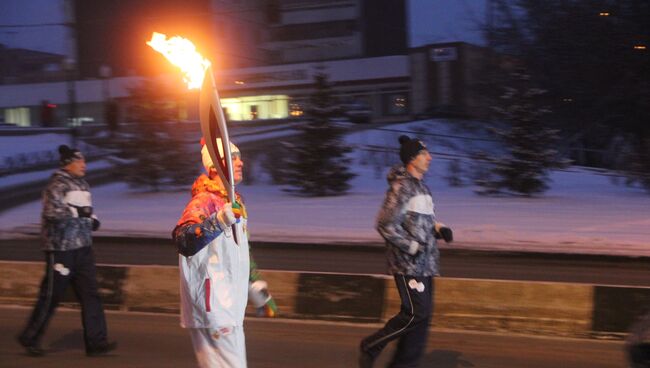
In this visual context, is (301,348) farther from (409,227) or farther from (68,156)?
(68,156)

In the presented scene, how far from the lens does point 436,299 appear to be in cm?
775

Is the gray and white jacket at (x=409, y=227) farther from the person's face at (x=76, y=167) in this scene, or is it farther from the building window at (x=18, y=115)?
the building window at (x=18, y=115)

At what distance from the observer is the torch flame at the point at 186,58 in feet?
13.9

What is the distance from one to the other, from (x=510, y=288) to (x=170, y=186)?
54.8 feet

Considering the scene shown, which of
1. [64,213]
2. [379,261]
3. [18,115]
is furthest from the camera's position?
[18,115]

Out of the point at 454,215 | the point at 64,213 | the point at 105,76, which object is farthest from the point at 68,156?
the point at 105,76

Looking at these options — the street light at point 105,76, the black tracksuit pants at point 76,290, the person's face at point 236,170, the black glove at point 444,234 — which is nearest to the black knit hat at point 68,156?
the black tracksuit pants at point 76,290

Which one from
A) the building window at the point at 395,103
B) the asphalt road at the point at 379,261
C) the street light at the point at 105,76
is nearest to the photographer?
the asphalt road at the point at 379,261

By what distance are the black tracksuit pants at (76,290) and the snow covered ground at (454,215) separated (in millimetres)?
8610

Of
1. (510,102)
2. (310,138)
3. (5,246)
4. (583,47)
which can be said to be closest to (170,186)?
(310,138)

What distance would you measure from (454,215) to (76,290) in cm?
1168

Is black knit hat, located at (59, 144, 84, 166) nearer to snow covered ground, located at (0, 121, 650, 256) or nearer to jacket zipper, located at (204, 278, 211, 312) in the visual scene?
jacket zipper, located at (204, 278, 211, 312)

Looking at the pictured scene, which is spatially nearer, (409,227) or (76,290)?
(409,227)

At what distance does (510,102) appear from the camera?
66.3 ft
